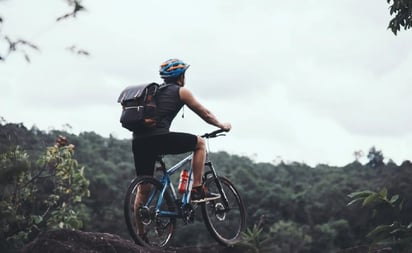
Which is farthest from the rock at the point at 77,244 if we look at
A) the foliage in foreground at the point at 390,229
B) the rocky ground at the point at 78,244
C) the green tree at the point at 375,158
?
the green tree at the point at 375,158

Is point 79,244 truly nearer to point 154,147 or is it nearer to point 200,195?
point 154,147

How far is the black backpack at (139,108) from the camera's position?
8125 millimetres

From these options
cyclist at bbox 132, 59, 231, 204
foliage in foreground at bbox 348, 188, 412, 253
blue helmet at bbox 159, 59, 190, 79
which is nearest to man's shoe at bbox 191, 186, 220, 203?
cyclist at bbox 132, 59, 231, 204

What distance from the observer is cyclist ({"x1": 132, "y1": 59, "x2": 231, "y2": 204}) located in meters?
8.29

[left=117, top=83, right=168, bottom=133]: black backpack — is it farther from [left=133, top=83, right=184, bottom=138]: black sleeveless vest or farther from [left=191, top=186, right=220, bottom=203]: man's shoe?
[left=191, top=186, right=220, bottom=203]: man's shoe

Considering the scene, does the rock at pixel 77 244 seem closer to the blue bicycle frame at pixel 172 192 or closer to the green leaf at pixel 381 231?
the blue bicycle frame at pixel 172 192

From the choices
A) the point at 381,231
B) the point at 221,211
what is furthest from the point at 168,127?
the point at 381,231

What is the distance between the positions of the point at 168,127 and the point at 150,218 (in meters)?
0.90

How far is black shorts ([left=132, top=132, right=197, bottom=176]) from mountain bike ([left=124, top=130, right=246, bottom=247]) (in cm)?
13

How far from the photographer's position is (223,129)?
8734 mm

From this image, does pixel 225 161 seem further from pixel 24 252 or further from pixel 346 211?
pixel 24 252

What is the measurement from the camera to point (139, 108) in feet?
26.7

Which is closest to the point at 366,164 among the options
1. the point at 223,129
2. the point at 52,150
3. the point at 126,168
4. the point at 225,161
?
the point at 225,161

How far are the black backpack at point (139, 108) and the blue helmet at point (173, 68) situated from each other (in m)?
0.24
